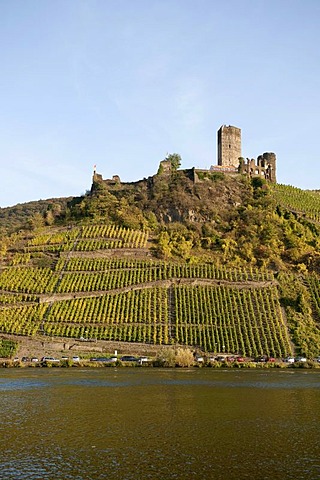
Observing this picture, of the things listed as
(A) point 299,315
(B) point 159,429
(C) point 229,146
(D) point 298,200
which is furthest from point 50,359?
(C) point 229,146

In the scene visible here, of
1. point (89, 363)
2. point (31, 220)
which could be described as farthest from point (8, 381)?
point (31, 220)

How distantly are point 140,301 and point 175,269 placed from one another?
7.88 m

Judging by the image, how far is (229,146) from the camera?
10331cm

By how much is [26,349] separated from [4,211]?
13284cm

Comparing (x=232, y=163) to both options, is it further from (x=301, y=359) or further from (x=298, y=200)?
(x=301, y=359)

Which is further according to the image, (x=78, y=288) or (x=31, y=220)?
(x=31, y=220)

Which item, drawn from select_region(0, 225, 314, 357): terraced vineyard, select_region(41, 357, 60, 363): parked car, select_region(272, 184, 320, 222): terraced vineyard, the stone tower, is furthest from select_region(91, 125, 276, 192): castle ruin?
select_region(41, 357, 60, 363): parked car

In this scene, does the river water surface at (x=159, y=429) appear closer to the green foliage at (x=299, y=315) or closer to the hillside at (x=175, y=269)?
the green foliage at (x=299, y=315)

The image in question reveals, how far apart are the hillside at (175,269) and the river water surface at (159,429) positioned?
17.0 m

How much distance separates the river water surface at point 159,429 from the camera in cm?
1902

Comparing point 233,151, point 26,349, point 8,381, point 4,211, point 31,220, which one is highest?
point 4,211

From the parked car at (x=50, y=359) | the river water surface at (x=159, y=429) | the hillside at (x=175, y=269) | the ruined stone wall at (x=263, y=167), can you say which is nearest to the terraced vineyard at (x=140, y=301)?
the hillside at (x=175, y=269)

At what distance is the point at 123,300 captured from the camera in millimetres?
65188

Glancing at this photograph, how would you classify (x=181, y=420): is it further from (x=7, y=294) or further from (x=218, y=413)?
(x=7, y=294)
